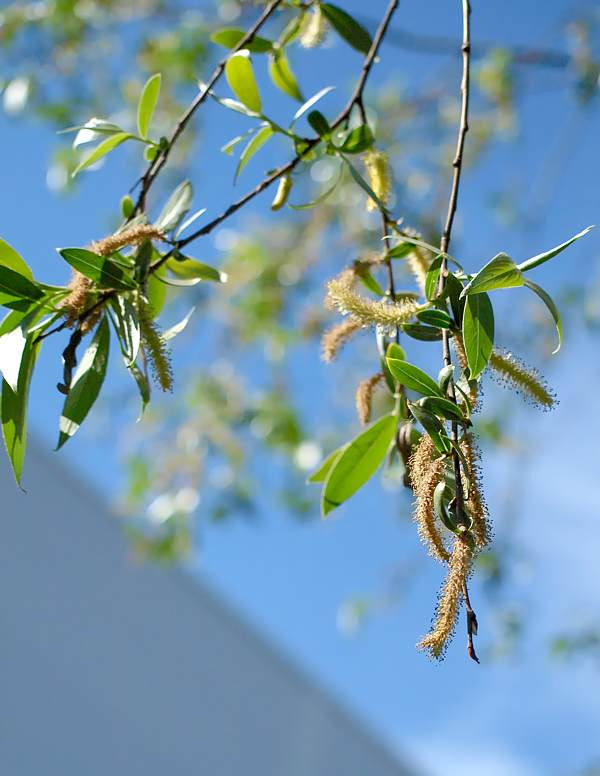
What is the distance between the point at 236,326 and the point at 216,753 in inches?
160

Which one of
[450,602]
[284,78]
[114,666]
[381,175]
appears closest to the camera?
[450,602]

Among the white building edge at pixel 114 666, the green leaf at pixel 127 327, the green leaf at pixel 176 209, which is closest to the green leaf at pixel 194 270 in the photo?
the green leaf at pixel 176 209

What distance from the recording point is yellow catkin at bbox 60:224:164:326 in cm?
59

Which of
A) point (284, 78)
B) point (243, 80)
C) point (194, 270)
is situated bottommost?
point (194, 270)

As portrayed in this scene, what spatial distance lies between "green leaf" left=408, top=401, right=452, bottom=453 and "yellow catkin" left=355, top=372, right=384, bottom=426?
178 millimetres

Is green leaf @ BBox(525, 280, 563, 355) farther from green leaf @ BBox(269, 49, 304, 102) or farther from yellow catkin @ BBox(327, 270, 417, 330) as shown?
green leaf @ BBox(269, 49, 304, 102)

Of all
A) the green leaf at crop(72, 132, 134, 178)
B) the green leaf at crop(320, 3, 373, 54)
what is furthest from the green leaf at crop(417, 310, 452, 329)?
the green leaf at crop(320, 3, 373, 54)

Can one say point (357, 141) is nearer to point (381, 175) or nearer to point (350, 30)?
point (381, 175)

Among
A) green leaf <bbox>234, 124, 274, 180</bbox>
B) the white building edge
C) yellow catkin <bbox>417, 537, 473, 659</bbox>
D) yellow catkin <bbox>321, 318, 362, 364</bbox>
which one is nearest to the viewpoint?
yellow catkin <bbox>417, 537, 473, 659</bbox>

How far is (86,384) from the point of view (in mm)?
621

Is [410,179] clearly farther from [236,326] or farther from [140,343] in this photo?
[140,343]

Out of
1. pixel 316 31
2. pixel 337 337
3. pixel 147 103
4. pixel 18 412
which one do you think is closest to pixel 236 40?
pixel 316 31

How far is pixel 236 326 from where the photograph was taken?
9.19 ft

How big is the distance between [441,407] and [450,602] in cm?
10
